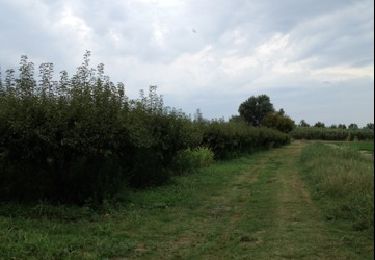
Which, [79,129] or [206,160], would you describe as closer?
[79,129]

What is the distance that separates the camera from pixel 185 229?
9984 millimetres

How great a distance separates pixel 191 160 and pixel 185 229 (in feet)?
44.4

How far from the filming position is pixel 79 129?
35.7 feet

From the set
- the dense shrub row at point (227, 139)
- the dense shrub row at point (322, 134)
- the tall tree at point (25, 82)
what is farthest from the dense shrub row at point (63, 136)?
the dense shrub row at point (322, 134)

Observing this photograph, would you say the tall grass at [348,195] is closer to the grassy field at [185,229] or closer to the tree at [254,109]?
the grassy field at [185,229]

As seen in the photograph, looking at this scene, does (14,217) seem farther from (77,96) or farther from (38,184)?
(77,96)

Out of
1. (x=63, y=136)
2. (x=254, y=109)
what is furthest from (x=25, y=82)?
(x=254, y=109)

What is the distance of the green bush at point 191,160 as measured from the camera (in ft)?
70.4

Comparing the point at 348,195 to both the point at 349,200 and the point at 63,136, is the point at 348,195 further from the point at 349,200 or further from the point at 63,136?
the point at 63,136

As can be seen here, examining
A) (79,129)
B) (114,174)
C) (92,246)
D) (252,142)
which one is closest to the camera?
(92,246)

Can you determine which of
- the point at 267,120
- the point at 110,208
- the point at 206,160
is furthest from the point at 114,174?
the point at 267,120

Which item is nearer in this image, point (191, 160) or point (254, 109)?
point (191, 160)

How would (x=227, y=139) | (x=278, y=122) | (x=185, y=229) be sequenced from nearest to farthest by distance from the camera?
(x=185, y=229) → (x=227, y=139) → (x=278, y=122)

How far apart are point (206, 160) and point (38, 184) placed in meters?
16.0
